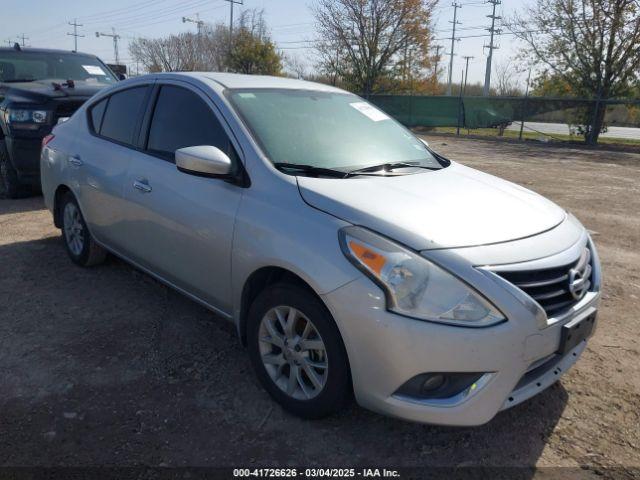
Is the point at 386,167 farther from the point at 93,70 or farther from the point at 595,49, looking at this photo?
the point at 595,49

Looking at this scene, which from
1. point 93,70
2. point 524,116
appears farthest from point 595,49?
point 93,70

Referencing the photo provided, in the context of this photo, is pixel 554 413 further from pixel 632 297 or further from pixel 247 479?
pixel 632 297

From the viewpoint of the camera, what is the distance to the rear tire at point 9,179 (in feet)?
22.9

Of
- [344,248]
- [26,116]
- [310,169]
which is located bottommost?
[344,248]

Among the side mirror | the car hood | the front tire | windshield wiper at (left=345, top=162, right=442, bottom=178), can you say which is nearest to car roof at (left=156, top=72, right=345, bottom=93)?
the side mirror

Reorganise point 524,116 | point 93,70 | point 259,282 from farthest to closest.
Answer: point 524,116 → point 93,70 → point 259,282

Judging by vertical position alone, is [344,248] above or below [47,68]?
below

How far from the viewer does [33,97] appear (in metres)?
6.64

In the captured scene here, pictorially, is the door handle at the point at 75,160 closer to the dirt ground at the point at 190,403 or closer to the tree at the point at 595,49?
the dirt ground at the point at 190,403

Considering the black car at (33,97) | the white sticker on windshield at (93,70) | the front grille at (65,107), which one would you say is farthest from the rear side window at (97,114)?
the white sticker on windshield at (93,70)

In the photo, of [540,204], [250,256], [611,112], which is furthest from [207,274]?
[611,112]

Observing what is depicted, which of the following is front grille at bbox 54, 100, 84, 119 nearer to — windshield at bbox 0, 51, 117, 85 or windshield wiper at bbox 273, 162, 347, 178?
windshield at bbox 0, 51, 117, 85

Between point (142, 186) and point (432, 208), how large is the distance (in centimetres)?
196

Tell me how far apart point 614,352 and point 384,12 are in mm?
27382
